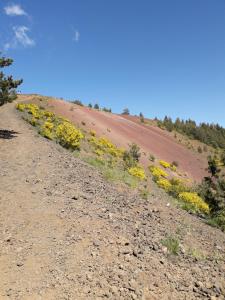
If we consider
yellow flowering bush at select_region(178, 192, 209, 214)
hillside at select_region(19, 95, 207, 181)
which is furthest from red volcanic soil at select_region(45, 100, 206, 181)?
yellow flowering bush at select_region(178, 192, 209, 214)

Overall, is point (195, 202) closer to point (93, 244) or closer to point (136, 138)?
point (93, 244)

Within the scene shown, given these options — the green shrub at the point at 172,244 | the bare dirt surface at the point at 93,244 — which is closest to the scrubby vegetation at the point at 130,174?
the bare dirt surface at the point at 93,244

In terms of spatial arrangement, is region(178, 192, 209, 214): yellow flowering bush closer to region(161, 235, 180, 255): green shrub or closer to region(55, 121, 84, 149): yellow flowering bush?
region(55, 121, 84, 149): yellow flowering bush

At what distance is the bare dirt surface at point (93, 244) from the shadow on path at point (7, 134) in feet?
20.9

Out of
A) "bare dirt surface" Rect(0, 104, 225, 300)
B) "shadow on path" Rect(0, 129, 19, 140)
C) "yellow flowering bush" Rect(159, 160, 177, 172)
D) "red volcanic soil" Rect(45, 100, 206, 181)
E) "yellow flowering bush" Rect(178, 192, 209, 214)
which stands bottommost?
"bare dirt surface" Rect(0, 104, 225, 300)

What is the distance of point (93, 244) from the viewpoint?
773 cm

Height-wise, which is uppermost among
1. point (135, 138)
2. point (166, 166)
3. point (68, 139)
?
point (135, 138)

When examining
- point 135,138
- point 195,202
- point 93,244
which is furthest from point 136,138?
point 93,244

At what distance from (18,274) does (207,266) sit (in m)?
4.46

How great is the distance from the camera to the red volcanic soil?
36.7 m

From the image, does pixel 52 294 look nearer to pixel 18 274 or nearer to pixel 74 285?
pixel 74 285

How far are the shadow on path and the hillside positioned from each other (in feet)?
47.2

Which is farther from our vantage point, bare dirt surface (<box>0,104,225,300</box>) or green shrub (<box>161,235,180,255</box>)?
green shrub (<box>161,235,180,255</box>)

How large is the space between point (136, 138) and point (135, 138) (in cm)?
32
